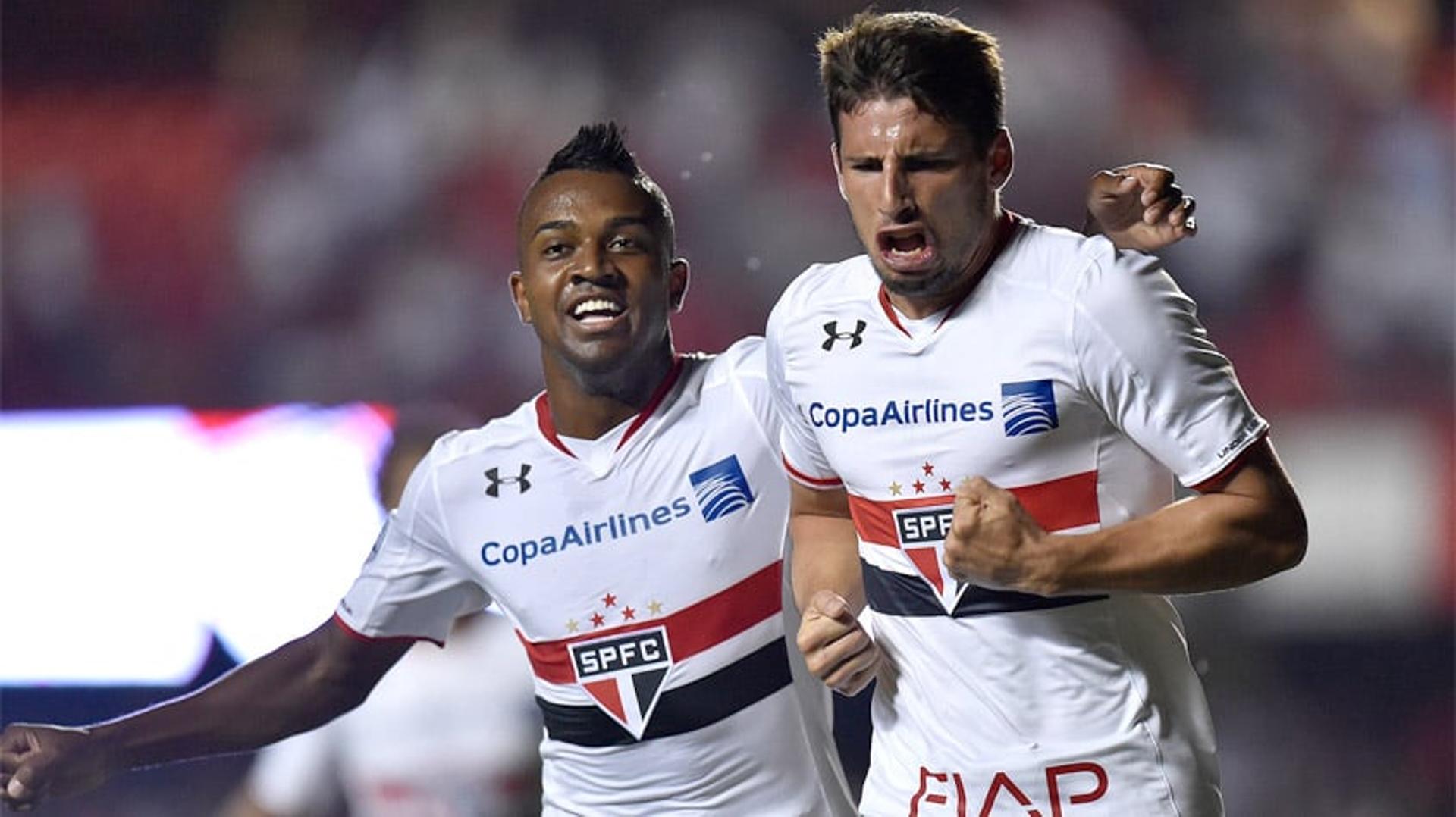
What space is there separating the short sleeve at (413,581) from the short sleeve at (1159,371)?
1.24 metres

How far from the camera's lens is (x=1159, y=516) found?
2229mm

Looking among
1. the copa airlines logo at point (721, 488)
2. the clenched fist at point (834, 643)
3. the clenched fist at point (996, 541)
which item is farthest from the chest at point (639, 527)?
the clenched fist at point (996, 541)

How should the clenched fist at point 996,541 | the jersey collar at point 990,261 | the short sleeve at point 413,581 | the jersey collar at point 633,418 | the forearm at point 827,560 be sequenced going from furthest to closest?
the short sleeve at point 413,581, the jersey collar at point 633,418, the forearm at point 827,560, the jersey collar at point 990,261, the clenched fist at point 996,541

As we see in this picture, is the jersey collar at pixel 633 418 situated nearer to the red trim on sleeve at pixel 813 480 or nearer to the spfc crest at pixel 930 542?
the red trim on sleeve at pixel 813 480

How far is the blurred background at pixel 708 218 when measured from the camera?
18.2 ft

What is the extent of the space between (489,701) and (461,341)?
2.12 m

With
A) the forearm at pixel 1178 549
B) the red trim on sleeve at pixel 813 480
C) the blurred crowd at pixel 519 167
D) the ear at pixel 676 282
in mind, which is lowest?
the forearm at pixel 1178 549

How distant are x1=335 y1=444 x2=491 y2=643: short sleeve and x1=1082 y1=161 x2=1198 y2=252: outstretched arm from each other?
119 centimetres

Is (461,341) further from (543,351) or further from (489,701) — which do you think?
(543,351)

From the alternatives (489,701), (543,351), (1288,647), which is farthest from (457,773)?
(1288,647)

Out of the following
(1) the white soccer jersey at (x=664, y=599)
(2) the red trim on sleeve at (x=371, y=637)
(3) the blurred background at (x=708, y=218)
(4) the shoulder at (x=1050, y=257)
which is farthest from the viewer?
(3) the blurred background at (x=708, y=218)

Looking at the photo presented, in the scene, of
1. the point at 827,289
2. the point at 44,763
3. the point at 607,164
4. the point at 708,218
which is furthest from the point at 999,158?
the point at 708,218

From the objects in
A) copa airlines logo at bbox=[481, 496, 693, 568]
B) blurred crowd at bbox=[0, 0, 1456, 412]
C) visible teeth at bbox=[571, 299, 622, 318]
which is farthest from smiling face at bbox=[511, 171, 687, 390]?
blurred crowd at bbox=[0, 0, 1456, 412]

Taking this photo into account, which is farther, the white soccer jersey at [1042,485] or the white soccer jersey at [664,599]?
the white soccer jersey at [664,599]
